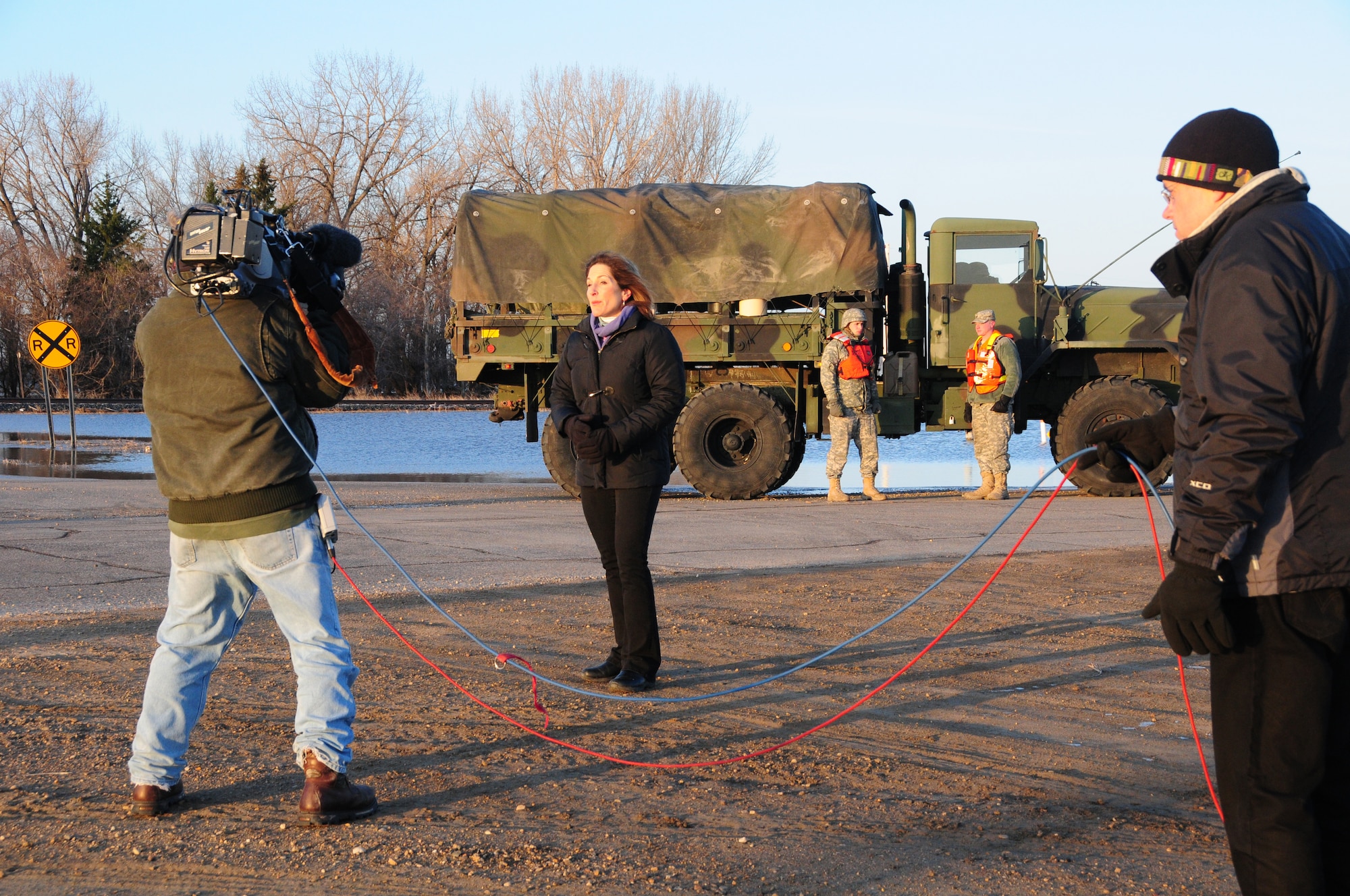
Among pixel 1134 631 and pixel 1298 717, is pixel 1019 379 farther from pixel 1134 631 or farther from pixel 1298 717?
pixel 1298 717

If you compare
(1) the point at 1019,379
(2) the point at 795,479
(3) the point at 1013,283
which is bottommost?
(2) the point at 795,479

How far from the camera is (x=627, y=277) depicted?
5.73 meters

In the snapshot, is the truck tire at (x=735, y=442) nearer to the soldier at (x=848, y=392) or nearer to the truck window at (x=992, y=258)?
the soldier at (x=848, y=392)

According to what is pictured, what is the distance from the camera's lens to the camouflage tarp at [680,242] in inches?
566

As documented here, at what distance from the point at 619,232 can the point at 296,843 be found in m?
11.7

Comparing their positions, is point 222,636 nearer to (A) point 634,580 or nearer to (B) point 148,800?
(B) point 148,800

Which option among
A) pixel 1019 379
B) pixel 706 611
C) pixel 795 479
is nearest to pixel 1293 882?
pixel 706 611

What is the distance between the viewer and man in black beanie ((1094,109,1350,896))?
263cm

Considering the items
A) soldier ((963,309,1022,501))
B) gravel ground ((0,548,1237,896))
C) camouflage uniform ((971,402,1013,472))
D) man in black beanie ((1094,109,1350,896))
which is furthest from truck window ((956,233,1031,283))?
man in black beanie ((1094,109,1350,896))

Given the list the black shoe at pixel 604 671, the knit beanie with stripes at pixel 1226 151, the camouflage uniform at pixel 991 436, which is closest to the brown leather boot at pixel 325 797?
the black shoe at pixel 604 671

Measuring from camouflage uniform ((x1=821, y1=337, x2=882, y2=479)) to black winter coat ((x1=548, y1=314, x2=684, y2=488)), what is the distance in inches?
311

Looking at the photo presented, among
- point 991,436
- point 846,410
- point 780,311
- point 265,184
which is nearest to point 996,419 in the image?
point 991,436

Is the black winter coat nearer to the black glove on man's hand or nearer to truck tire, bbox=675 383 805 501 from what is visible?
the black glove on man's hand

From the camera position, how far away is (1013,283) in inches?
577
